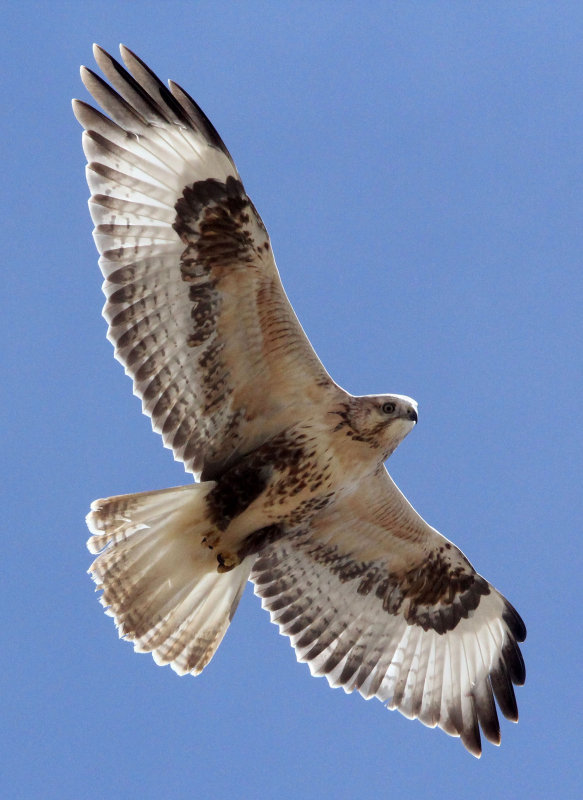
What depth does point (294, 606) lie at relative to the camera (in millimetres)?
10234

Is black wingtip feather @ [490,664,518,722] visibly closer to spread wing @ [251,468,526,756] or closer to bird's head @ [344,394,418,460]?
spread wing @ [251,468,526,756]

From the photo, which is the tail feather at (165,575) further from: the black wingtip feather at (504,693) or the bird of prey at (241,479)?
the black wingtip feather at (504,693)

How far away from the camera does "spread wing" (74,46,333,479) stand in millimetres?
8547

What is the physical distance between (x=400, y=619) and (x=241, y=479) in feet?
6.92

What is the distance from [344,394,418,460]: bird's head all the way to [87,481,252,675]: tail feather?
114 cm

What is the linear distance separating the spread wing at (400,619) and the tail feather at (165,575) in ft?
2.52

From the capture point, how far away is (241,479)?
923 cm

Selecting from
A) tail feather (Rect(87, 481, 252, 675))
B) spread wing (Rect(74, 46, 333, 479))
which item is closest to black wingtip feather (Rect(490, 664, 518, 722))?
tail feather (Rect(87, 481, 252, 675))

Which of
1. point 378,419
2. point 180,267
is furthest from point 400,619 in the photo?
point 180,267

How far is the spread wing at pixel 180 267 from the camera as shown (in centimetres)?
855

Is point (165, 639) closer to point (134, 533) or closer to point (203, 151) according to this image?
point (134, 533)

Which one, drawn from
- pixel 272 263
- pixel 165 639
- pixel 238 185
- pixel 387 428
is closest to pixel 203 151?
pixel 238 185

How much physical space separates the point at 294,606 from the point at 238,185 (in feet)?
11.5

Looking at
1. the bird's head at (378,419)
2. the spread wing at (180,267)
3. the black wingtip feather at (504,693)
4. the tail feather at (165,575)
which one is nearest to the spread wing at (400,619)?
the black wingtip feather at (504,693)
